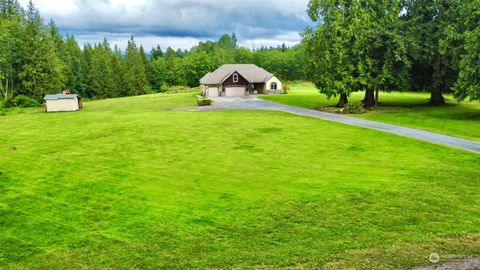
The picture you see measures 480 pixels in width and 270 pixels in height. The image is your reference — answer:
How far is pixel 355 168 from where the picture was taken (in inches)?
748

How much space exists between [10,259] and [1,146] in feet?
59.4

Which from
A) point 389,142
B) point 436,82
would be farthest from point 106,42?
point 389,142

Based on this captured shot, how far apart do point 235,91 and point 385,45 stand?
3409 centimetres

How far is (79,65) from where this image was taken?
317 ft

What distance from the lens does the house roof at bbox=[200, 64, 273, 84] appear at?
72500 mm

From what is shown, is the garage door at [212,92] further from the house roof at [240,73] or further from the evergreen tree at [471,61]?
the evergreen tree at [471,61]

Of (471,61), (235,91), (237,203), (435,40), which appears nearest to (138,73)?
(235,91)

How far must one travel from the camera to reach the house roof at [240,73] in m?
72.5

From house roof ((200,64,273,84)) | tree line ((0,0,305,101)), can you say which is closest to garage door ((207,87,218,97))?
house roof ((200,64,273,84))

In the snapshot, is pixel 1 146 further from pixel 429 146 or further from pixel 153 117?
pixel 429 146

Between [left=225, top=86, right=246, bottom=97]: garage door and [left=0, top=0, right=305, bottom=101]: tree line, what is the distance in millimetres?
11538

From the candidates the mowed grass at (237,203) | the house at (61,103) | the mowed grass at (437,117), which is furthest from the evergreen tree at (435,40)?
the house at (61,103)

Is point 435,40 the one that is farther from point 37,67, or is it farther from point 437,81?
point 37,67

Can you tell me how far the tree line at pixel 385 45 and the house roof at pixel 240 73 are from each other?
2902 centimetres
